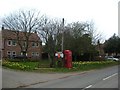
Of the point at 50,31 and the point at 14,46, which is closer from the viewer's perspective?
the point at 50,31

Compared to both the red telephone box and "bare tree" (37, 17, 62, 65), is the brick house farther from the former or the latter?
the red telephone box

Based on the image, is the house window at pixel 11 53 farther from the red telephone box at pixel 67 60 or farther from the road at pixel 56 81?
the road at pixel 56 81

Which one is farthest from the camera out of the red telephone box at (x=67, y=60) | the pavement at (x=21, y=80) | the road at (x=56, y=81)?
the red telephone box at (x=67, y=60)

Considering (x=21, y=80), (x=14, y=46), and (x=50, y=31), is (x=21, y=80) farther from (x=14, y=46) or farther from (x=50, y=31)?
(x=14, y=46)

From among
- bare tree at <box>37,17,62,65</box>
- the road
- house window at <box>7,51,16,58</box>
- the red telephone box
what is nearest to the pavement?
the road

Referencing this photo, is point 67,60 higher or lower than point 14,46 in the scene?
lower

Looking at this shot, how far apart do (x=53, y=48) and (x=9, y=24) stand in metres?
12.4

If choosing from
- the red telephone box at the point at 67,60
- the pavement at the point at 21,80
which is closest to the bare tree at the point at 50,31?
the red telephone box at the point at 67,60

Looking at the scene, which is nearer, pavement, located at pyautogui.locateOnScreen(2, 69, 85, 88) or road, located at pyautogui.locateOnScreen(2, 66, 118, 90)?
road, located at pyautogui.locateOnScreen(2, 66, 118, 90)

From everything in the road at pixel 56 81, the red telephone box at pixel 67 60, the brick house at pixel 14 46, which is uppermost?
Answer: the brick house at pixel 14 46

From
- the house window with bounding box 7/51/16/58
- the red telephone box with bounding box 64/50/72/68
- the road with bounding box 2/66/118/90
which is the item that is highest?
the house window with bounding box 7/51/16/58

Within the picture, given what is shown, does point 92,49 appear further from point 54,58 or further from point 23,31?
point 54,58

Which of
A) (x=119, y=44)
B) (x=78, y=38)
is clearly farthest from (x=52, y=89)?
(x=119, y=44)

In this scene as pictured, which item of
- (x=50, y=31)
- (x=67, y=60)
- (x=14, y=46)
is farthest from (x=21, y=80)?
(x=14, y=46)
